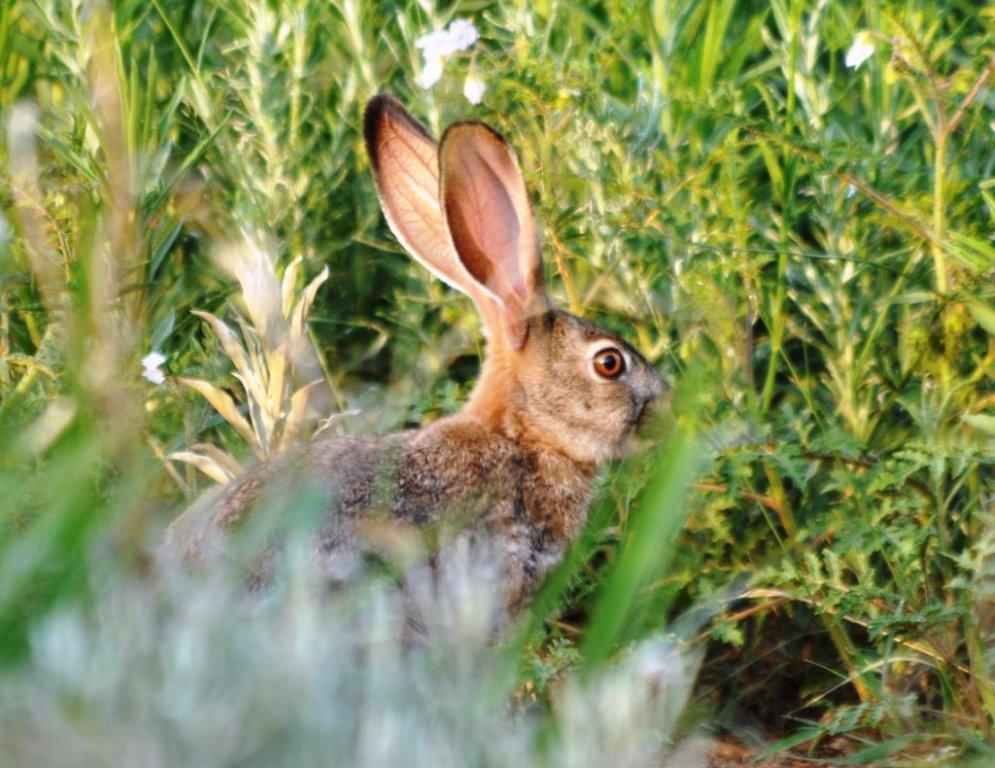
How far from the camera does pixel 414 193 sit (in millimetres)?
4551

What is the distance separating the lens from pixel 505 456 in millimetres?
4324

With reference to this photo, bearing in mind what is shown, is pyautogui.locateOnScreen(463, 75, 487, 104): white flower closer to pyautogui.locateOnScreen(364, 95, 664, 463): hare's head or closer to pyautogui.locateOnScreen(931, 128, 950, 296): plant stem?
pyautogui.locateOnScreen(364, 95, 664, 463): hare's head

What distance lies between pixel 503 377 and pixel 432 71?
3.04 ft

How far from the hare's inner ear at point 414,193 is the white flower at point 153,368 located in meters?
0.79

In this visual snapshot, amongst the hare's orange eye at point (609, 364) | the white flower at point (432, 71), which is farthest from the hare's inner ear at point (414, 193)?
the hare's orange eye at point (609, 364)

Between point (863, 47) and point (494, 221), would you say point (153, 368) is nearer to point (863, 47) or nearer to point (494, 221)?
point (494, 221)

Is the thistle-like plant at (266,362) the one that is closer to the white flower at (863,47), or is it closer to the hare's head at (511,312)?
the hare's head at (511,312)

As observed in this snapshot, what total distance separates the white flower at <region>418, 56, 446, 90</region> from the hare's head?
0.41ft

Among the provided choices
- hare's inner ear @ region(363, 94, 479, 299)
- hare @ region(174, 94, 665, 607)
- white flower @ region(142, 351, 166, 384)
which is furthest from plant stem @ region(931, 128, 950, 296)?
white flower @ region(142, 351, 166, 384)

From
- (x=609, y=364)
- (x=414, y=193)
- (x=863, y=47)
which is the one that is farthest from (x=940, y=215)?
(x=414, y=193)

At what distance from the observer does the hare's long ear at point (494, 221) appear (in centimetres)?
436

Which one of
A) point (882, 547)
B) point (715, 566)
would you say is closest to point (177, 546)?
point (715, 566)

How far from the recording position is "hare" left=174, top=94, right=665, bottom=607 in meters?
4.09

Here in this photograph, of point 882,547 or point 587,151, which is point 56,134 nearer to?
point 587,151
